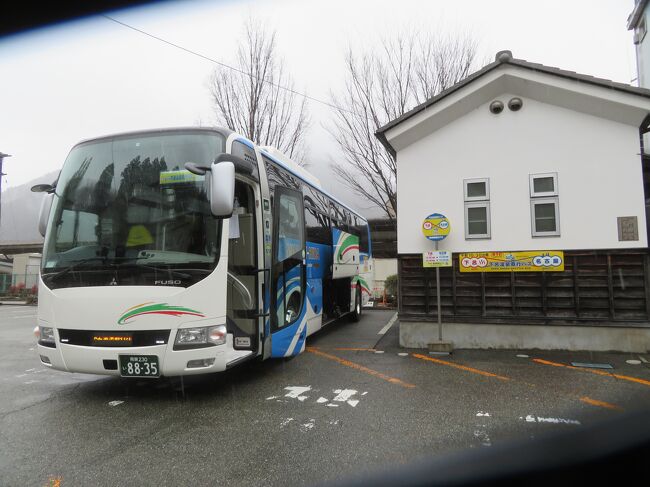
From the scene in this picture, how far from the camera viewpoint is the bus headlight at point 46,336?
186 inches

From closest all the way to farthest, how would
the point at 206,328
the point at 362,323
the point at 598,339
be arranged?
the point at 206,328 < the point at 598,339 < the point at 362,323

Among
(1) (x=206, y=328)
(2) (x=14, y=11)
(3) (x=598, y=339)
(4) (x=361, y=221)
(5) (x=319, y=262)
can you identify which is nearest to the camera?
(2) (x=14, y=11)

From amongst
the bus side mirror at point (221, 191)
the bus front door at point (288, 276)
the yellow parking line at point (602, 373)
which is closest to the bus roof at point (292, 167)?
the bus front door at point (288, 276)

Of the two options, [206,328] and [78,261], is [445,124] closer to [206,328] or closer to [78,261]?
[206,328]

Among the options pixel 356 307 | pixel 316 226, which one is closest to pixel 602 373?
pixel 316 226

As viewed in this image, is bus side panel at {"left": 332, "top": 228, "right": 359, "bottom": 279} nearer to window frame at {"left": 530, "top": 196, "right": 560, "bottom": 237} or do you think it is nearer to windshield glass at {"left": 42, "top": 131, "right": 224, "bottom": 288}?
window frame at {"left": 530, "top": 196, "right": 560, "bottom": 237}

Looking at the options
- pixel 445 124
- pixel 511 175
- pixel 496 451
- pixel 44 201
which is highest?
pixel 445 124

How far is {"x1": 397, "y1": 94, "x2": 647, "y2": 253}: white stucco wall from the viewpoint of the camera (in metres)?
7.06

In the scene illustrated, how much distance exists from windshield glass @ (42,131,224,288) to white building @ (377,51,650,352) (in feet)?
14.3

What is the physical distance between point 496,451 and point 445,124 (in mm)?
7238

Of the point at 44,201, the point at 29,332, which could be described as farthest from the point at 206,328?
the point at 29,332

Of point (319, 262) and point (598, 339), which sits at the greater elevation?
point (319, 262)

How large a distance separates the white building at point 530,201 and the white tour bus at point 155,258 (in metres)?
3.50

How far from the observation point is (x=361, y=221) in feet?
44.3
